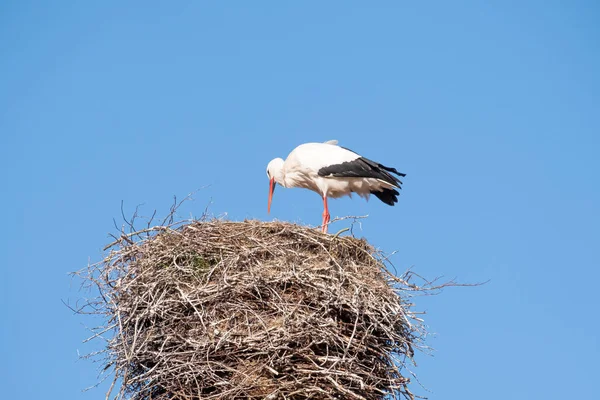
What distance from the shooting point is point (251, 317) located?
8.43m

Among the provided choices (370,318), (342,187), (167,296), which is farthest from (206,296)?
(342,187)

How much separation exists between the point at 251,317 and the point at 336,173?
3.98 m

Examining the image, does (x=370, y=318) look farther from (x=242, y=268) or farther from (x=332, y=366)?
(x=242, y=268)

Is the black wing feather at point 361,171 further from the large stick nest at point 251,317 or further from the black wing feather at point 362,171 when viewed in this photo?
the large stick nest at point 251,317

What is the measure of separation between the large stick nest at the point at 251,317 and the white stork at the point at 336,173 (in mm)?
2822

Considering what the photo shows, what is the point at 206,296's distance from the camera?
8.54 m

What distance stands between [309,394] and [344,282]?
1.15 m

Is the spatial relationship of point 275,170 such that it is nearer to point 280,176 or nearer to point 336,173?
point 280,176

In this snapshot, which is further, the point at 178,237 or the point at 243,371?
the point at 178,237

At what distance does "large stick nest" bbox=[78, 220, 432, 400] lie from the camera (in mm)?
8227

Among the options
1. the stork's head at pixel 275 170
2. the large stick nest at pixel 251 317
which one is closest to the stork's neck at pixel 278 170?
the stork's head at pixel 275 170

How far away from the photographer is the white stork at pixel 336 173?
39.4ft

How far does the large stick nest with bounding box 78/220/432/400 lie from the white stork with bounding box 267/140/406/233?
9.26ft

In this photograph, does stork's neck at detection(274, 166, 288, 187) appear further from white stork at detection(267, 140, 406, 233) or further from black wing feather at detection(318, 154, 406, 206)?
black wing feather at detection(318, 154, 406, 206)
